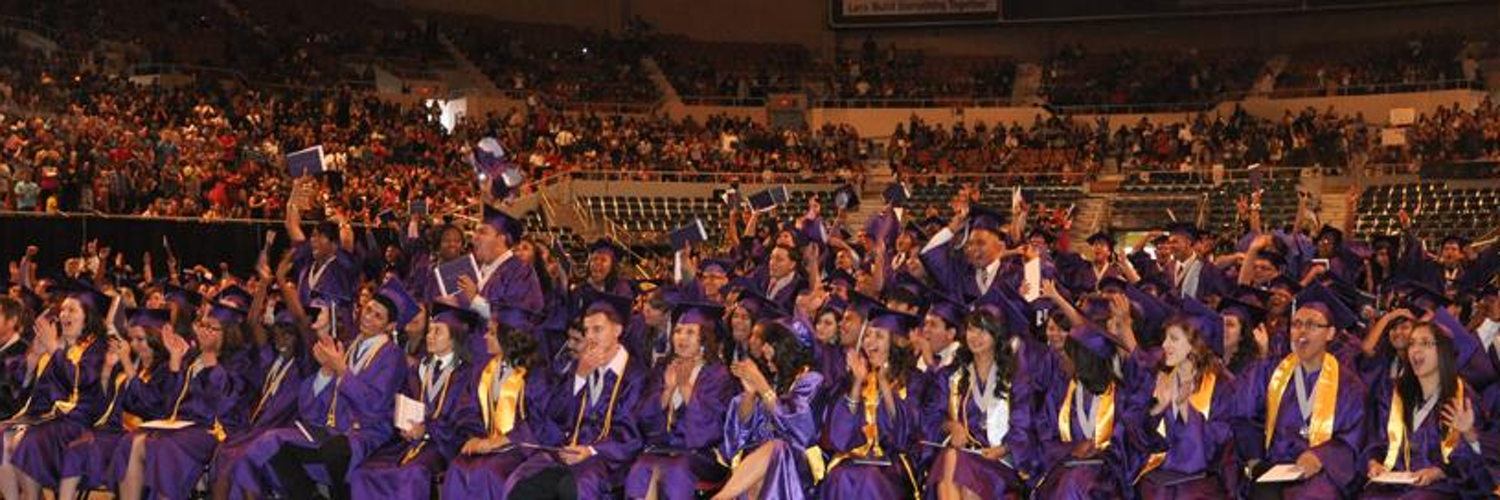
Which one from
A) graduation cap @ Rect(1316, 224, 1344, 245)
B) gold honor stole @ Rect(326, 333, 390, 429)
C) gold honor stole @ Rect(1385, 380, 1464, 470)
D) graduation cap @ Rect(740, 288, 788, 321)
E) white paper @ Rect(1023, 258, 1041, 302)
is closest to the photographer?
gold honor stole @ Rect(1385, 380, 1464, 470)

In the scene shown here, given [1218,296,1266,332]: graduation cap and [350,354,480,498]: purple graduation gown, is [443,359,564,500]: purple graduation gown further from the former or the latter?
[1218,296,1266,332]: graduation cap

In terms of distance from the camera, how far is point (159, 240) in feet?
65.6

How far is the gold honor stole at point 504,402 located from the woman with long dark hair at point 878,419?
1549 mm

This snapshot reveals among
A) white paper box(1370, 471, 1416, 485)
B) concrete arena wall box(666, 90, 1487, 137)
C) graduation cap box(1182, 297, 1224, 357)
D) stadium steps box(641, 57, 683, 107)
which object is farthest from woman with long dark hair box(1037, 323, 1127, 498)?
stadium steps box(641, 57, 683, 107)

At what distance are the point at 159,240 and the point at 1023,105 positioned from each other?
2234cm

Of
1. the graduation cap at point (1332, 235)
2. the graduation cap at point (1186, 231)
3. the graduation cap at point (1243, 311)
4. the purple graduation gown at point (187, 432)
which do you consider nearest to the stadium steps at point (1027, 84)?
the graduation cap at point (1332, 235)

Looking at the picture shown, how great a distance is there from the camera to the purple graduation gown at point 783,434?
8562 millimetres

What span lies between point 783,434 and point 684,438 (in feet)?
1.72

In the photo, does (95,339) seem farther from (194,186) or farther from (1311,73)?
(1311,73)

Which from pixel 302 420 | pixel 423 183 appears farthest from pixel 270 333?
pixel 423 183

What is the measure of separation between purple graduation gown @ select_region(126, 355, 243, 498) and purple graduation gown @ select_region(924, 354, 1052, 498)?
385 centimetres

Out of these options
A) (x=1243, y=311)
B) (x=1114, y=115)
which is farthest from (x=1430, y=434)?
(x=1114, y=115)

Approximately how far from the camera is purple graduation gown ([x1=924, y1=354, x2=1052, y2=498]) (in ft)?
27.8

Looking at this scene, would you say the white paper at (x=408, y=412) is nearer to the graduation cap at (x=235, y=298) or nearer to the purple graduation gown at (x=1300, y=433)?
the graduation cap at (x=235, y=298)
